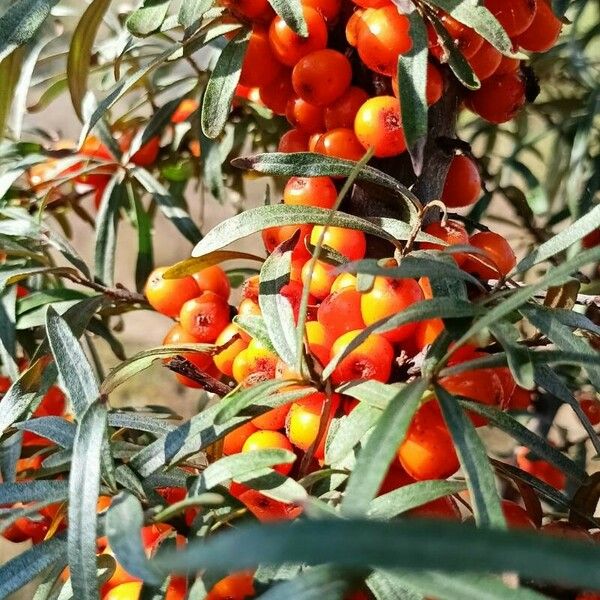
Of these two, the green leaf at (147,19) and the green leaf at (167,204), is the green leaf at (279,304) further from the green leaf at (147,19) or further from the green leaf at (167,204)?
the green leaf at (167,204)

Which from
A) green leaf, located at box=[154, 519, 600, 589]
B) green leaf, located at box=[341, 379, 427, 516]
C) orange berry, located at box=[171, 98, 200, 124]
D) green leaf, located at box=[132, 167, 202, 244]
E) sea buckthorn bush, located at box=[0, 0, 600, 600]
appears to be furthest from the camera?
orange berry, located at box=[171, 98, 200, 124]

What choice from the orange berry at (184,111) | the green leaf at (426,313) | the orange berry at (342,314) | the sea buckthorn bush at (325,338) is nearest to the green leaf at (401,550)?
the sea buckthorn bush at (325,338)

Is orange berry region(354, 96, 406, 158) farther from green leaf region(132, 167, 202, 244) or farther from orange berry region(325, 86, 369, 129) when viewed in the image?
green leaf region(132, 167, 202, 244)

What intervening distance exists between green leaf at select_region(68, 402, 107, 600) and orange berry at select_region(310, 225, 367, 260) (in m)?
0.22

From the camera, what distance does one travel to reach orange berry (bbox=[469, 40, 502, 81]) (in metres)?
0.64

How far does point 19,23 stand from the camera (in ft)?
2.00

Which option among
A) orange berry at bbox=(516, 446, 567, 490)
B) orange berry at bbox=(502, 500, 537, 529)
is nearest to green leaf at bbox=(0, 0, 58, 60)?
orange berry at bbox=(502, 500, 537, 529)

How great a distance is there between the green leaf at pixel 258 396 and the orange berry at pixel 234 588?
0.10 metres

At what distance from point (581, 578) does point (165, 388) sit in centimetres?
210

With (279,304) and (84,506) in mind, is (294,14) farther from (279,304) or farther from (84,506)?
(84,506)

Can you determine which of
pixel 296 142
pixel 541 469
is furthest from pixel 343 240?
pixel 541 469

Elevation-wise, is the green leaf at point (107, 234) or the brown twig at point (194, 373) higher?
the green leaf at point (107, 234)

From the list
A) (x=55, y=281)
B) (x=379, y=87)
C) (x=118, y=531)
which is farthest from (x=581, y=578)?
(x=55, y=281)

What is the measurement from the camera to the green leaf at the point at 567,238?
52 cm
